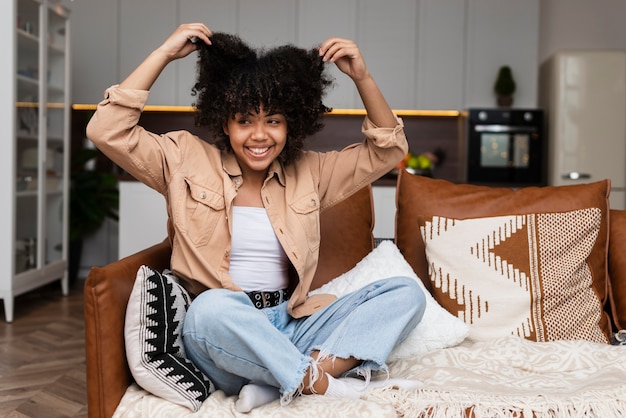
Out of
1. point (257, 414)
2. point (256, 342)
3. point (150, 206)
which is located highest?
point (150, 206)

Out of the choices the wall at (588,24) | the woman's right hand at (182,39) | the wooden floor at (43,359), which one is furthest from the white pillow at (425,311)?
the wall at (588,24)

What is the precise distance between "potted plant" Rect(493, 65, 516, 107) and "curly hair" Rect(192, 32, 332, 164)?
3756 millimetres

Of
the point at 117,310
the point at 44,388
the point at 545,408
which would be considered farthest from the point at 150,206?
the point at 545,408

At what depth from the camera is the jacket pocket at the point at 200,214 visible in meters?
1.76

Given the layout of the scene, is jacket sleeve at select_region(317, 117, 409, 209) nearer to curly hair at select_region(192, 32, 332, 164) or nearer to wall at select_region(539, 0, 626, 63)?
curly hair at select_region(192, 32, 332, 164)

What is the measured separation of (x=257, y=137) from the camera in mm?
1811

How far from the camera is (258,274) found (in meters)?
1.83

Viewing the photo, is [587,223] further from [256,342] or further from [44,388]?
[44,388]

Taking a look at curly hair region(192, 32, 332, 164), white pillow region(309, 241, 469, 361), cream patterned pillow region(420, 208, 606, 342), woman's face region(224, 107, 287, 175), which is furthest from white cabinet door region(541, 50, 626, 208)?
woman's face region(224, 107, 287, 175)

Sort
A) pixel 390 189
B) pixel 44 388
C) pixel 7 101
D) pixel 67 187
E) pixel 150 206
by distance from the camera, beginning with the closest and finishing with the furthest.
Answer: pixel 44 388 < pixel 150 206 < pixel 390 189 < pixel 7 101 < pixel 67 187

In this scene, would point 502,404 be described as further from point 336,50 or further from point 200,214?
point 336,50

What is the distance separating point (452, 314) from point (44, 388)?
1.56 m

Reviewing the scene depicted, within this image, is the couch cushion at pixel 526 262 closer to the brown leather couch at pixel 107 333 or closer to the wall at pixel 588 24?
the brown leather couch at pixel 107 333

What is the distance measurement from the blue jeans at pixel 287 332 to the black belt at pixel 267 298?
2 cm
